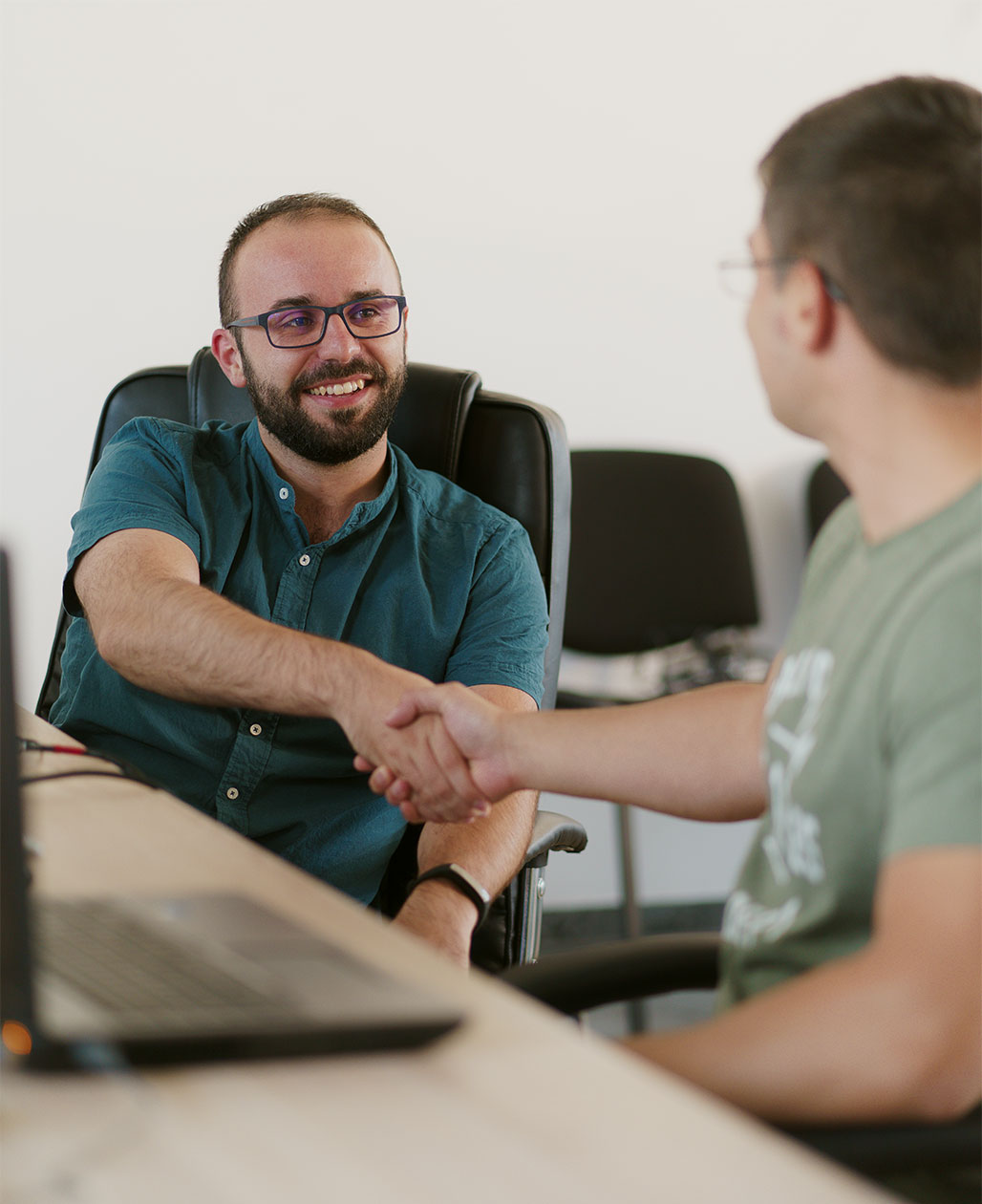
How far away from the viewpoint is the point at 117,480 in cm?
174

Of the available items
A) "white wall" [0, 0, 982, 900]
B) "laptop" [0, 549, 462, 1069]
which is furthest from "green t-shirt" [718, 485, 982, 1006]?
"white wall" [0, 0, 982, 900]

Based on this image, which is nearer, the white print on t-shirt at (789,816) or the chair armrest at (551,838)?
the white print on t-shirt at (789,816)

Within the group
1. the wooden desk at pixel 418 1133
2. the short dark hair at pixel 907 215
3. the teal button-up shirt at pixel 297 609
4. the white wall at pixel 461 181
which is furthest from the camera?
the white wall at pixel 461 181

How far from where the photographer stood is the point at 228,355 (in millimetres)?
1925

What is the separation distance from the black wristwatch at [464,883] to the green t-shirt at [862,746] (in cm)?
47

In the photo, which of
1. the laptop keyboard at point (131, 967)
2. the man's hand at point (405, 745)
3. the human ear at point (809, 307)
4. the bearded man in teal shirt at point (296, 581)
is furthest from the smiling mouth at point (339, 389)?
the laptop keyboard at point (131, 967)

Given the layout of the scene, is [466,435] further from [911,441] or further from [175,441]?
[911,441]

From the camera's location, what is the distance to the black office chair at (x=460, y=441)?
1.76m

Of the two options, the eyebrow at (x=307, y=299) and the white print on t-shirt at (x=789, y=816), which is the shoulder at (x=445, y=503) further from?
the white print on t-shirt at (x=789, y=816)

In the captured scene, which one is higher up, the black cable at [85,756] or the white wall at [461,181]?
the white wall at [461,181]

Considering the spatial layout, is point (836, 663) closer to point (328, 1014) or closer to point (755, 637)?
point (328, 1014)

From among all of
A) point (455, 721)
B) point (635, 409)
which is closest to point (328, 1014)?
point (455, 721)

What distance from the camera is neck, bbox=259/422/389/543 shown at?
1.84 meters

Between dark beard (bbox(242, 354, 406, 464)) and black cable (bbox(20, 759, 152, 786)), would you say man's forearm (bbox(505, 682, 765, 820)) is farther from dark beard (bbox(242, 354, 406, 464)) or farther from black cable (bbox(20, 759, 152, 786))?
dark beard (bbox(242, 354, 406, 464))
